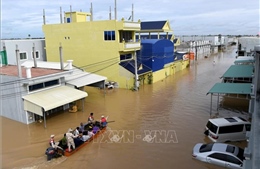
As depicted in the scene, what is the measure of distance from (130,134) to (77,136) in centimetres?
353

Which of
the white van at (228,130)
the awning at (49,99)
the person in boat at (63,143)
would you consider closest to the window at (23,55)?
the awning at (49,99)

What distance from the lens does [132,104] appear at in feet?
72.0

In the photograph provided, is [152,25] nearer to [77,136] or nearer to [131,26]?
[131,26]

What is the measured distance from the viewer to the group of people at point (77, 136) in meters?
12.5

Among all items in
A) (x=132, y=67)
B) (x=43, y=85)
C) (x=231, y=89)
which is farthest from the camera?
(x=132, y=67)

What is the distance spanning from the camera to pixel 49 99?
53.5ft

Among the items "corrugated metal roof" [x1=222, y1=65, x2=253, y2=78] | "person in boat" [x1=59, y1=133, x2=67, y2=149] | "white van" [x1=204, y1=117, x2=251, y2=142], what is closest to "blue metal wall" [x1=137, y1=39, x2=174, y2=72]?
"corrugated metal roof" [x1=222, y1=65, x2=253, y2=78]

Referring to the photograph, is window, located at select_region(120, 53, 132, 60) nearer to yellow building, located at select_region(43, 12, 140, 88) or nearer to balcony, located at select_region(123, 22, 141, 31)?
yellow building, located at select_region(43, 12, 140, 88)

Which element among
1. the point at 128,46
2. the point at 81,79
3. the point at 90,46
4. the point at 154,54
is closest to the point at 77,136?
the point at 81,79

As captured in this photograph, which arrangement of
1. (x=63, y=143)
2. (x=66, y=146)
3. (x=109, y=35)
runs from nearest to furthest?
(x=63, y=143), (x=66, y=146), (x=109, y=35)

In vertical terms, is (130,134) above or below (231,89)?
below

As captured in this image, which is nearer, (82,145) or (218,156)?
(218,156)

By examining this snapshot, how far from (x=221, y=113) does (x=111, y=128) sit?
28.9ft

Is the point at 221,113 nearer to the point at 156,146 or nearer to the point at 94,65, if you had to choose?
the point at 156,146
